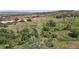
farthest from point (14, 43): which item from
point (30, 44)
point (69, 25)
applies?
point (69, 25)

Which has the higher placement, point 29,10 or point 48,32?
point 29,10

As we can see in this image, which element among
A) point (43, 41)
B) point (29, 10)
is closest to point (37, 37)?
point (43, 41)
